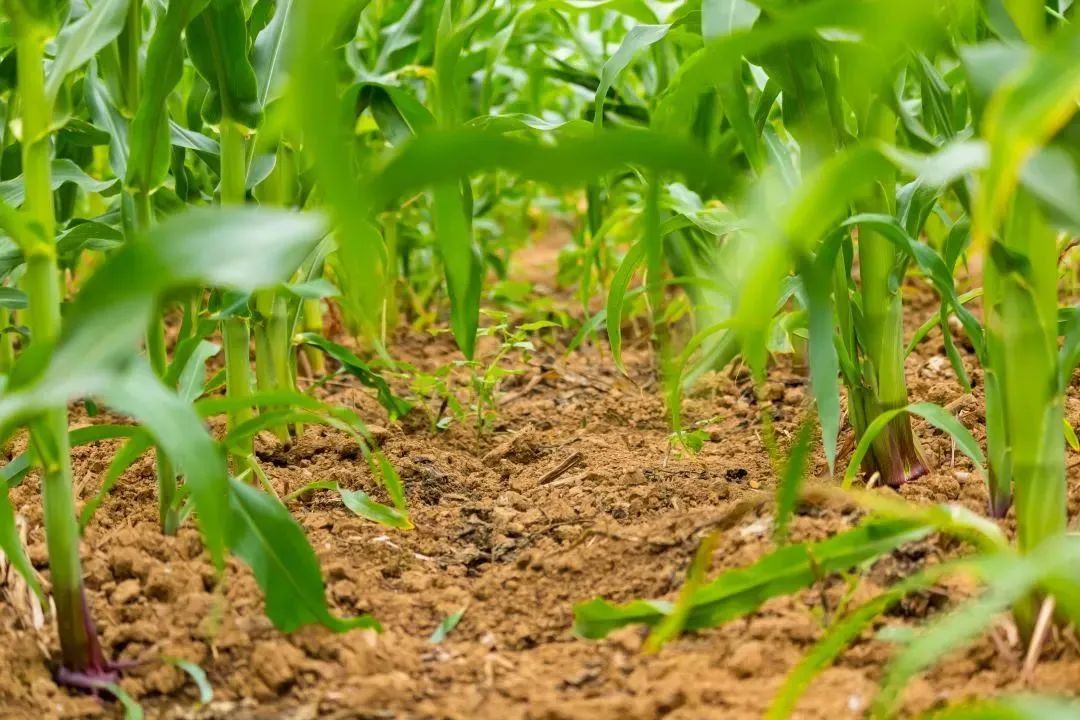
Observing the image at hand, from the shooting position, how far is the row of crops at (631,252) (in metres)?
0.58

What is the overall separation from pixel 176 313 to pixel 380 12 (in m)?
0.91

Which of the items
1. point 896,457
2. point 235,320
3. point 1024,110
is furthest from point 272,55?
point 1024,110

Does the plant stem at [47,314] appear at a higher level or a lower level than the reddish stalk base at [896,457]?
higher

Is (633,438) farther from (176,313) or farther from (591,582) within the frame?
(176,313)

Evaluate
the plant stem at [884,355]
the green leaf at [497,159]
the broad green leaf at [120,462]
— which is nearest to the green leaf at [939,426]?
the plant stem at [884,355]

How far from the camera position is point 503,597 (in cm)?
108

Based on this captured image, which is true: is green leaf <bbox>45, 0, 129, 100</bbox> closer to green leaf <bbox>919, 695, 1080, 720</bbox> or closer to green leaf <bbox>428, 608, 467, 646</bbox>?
green leaf <bbox>428, 608, 467, 646</bbox>

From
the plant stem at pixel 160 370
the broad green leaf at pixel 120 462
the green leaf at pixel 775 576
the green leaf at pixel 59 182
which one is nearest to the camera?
the green leaf at pixel 775 576

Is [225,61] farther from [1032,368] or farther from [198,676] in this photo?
[1032,368]

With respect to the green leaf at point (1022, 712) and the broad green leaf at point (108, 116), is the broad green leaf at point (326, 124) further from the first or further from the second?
the broad green leaf at point (108, 116)

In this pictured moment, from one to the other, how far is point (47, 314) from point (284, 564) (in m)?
0.27

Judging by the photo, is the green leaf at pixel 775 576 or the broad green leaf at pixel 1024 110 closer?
the broad green leaf at pixel 1024 110

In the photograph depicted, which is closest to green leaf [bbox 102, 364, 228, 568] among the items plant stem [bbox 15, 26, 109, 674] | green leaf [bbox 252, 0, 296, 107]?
plant stem [bbox 15, 26, 109, 674]

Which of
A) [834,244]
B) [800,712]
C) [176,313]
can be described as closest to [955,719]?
[800,712]
